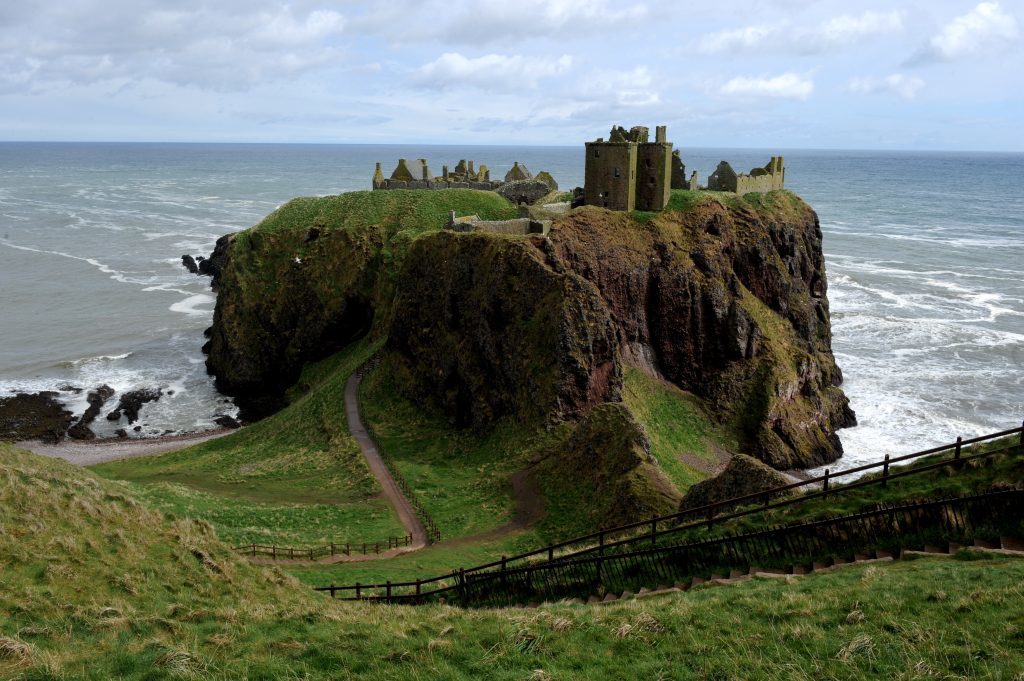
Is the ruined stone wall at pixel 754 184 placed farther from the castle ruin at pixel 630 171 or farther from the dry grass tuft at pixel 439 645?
the dry grass tuft at pixel 439 645

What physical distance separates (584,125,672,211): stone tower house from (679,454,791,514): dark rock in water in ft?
99.0

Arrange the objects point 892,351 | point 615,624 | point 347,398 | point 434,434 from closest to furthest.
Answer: point 615,624 → point 434,434 → point 347,398 → point 892,351

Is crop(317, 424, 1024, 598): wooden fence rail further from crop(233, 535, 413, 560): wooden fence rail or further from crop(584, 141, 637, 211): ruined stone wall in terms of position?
crop(584, 141, 637, 211): ruined stone wall

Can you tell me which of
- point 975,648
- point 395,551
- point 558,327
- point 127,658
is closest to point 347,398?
point 558,327

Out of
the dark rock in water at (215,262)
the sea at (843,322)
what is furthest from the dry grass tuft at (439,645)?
→ the dark rock in water at (215,262)

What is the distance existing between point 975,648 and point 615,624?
6.34 meters

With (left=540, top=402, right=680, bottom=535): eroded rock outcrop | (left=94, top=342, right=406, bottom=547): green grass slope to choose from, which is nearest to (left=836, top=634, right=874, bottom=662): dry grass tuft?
(left=540, top=402, right=680, bottom=535): eroded rock outcrop

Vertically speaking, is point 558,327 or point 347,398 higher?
point 558,327

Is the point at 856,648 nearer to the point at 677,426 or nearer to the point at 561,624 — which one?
the point at 561,624

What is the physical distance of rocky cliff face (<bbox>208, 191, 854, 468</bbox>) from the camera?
1769 inches

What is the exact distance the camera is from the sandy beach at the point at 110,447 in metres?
51.8

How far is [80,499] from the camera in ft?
71.6

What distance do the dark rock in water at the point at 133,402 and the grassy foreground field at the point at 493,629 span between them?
144 ft

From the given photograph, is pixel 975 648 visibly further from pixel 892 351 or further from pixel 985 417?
pixel 892 351
